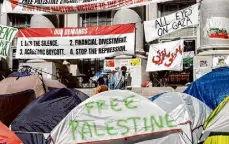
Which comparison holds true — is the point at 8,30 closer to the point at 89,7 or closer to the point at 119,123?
the point at 89,7

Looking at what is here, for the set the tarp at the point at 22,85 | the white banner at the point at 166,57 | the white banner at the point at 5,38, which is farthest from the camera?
the white banner at the point at 5,38

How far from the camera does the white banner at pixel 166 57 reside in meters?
15.9

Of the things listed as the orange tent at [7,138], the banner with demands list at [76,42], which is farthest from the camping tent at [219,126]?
the banner with demands list at [76,42]

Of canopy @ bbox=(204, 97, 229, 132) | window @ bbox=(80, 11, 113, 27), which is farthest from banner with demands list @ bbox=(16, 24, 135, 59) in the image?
canopy @ bbox=(204, 97, 229, 132)

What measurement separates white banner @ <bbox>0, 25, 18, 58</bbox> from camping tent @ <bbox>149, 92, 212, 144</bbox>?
799 centimetres

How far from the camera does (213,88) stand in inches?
482

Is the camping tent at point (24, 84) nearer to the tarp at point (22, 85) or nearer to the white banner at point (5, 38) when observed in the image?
the tarp at point (22, 85)

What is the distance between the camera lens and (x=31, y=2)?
18016mm

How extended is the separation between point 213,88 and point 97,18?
1030 centimetres

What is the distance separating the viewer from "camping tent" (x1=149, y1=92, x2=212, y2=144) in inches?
383

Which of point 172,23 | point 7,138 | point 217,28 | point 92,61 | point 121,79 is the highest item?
point 172,23

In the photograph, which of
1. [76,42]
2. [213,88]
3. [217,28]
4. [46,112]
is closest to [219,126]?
[213,88]

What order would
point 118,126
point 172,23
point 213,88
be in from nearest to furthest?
point 118,126 → point 213,88 → point 172,23

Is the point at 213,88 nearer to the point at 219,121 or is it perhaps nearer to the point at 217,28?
the point at 219,121
